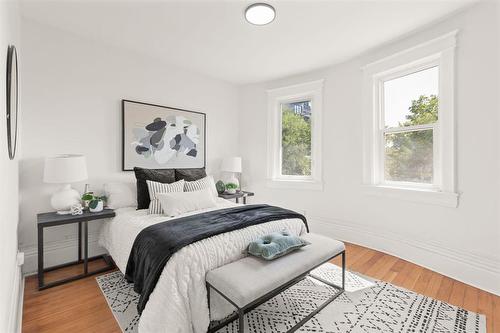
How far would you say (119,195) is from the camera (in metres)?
2.70

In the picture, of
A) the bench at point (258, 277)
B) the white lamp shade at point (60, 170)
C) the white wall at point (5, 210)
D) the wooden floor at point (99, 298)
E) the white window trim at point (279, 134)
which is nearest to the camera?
the white wall at point (5, 210)

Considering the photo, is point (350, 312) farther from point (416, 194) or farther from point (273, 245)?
point (416, 194)

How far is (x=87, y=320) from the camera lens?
175cm

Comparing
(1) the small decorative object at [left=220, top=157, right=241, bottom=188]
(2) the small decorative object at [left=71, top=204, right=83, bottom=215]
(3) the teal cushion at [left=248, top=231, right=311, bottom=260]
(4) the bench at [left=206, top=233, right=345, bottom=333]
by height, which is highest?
(1) the small decorative object at [left=220, top=157, right=241, bottom=188]

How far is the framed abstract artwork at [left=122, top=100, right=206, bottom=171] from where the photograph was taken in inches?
118

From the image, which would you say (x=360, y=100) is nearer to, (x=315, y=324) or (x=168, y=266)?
(x=315, y=324)

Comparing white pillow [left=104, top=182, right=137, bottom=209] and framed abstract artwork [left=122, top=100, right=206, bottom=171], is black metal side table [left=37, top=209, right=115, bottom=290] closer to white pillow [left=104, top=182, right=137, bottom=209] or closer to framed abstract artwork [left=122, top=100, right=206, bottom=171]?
white pillow [left=104, top=182, right=137, bottom=209]

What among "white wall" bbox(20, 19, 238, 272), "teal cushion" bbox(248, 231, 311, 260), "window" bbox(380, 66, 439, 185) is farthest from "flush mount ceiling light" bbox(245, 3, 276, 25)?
"teal cushion" bbox(248, 231, 311, 260)

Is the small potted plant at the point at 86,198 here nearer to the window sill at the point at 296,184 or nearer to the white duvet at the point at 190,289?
the white duvet at the point at 190,289

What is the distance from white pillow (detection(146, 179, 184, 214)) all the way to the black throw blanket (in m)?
0.55

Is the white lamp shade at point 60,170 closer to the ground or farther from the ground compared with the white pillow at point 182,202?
farther from the ground

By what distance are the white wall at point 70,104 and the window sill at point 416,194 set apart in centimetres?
304

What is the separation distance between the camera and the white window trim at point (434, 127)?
237cm

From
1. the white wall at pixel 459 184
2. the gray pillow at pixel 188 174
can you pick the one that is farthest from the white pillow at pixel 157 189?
the white wall at pixel 459 184
